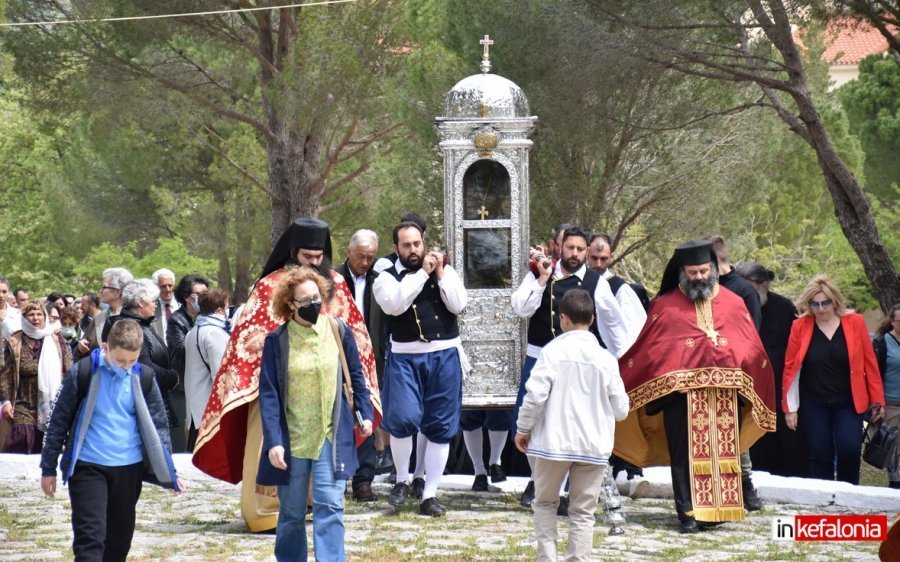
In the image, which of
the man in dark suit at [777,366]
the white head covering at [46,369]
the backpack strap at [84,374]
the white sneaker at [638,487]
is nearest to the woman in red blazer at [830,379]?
the man in dark suit at [777,366]

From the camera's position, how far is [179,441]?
40.7 ft

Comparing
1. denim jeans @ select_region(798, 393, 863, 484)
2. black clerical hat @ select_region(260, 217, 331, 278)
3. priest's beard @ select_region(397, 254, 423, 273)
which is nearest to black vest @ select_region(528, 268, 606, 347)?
priest's beard @ select_region(397, 254, 423, 273)

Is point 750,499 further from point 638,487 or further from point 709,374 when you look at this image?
point 709,374

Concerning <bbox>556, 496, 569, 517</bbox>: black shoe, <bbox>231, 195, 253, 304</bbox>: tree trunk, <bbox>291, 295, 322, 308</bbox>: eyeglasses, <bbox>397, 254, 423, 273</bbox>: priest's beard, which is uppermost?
<bbox>231, 195, 253, 304</bbox>: tree trunk

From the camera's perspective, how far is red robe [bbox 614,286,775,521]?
28.3 ft

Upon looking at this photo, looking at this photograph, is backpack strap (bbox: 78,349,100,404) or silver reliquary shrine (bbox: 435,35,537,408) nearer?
backpack strap (bbox: 78,349,100,404)

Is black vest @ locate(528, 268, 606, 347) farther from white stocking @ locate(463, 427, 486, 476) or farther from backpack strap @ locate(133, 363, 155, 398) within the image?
backpack strap @ locate(133, 363, 155, 398)

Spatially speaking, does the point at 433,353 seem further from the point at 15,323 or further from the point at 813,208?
the point at 813,208

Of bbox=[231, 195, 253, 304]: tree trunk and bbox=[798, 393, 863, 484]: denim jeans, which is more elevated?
bbox=[231, 195, 253, 304]: tree trunk

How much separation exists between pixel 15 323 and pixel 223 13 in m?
9.50

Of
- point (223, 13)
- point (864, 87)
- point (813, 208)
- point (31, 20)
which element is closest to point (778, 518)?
point (223, 13)

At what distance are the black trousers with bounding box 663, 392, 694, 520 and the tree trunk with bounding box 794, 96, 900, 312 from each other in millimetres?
6218

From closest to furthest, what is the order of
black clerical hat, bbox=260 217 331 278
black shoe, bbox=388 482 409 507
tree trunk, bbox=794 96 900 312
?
black clerical hat, bbox=260 217 331 278
black shoe, bbox=388 482 409 507
tree trunk, bbox=794 96 900 312

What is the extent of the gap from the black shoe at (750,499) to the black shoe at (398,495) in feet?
7.63
